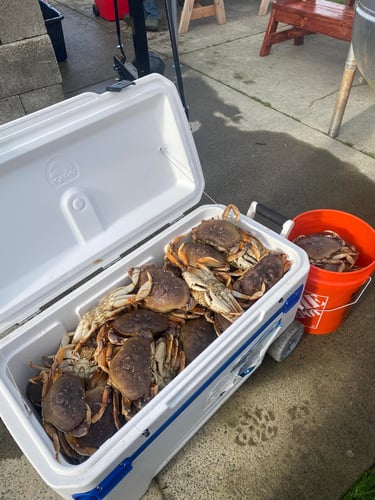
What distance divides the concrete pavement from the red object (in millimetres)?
135

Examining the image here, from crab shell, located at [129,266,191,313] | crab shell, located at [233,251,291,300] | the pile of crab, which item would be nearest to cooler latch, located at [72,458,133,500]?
the pile of crab

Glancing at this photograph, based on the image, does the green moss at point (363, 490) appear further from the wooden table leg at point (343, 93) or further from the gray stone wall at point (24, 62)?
the gray stone wall at point (24, 62)

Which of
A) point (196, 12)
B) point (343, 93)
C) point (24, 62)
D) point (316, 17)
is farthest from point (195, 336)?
point (196, 12)

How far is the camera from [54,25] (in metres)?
4.75

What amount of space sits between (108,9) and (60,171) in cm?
597

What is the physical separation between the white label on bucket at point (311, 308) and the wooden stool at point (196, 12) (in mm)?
5292

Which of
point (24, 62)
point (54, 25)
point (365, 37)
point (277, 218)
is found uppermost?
point (365, 37)

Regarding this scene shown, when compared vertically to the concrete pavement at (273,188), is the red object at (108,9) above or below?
above

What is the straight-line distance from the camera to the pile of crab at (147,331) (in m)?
1.33

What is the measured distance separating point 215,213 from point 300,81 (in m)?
3.53

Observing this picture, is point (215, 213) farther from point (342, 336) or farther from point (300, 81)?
point (300, 81)

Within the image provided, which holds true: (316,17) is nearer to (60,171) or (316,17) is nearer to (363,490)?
(60,171)

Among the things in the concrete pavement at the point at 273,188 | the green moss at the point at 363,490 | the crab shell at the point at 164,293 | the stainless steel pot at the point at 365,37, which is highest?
the stainless steel pot at the point at 365,37

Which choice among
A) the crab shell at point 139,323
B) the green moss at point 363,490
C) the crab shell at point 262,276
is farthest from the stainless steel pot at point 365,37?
the green moss at point 363,490
